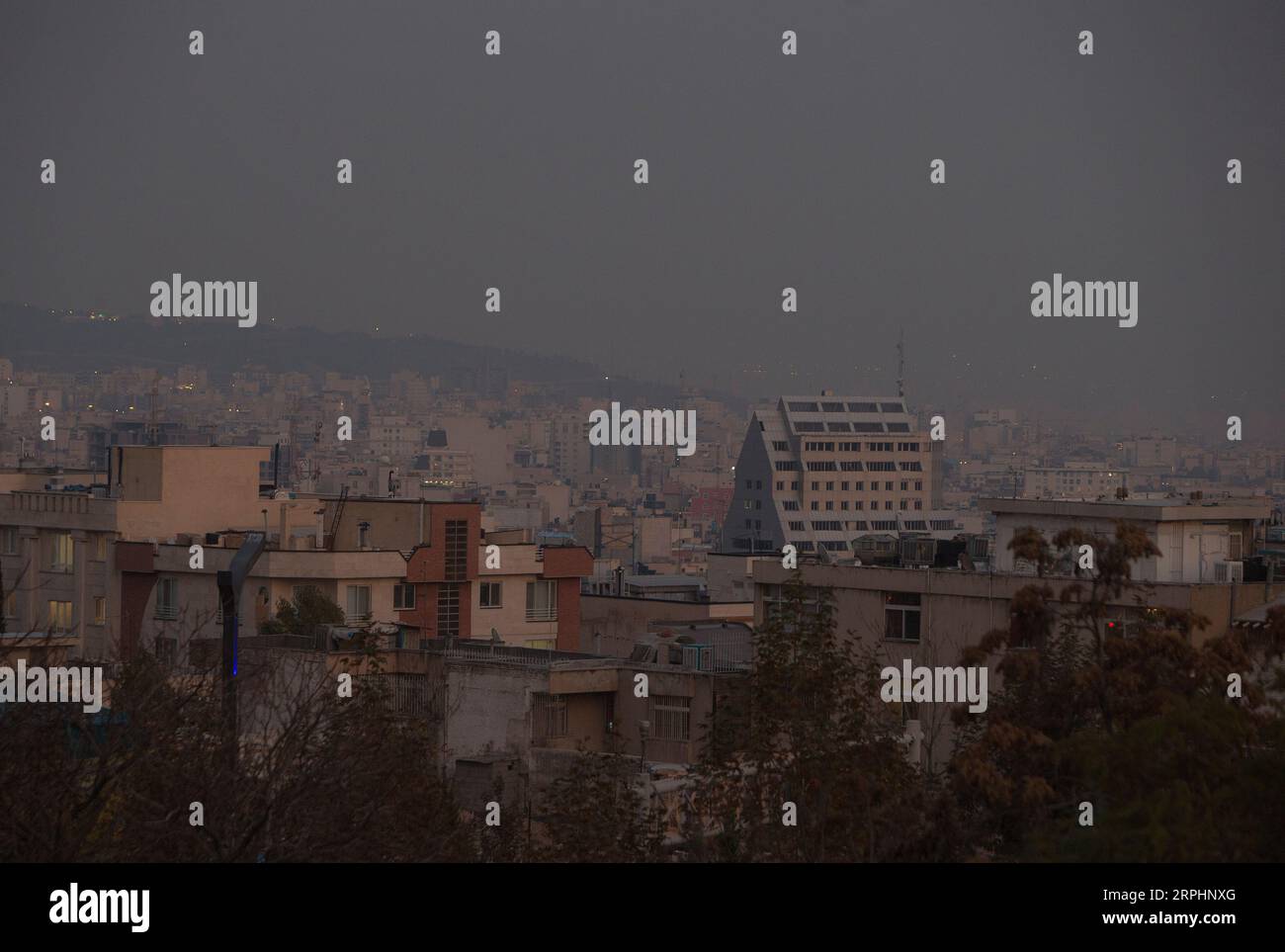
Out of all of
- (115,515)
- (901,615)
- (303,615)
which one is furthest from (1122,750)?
(115,515)

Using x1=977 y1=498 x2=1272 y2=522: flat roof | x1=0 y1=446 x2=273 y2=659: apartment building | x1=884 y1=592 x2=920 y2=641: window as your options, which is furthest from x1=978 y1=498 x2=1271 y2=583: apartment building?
x1=0 y1=446 x2=273 y2=659: apartment building

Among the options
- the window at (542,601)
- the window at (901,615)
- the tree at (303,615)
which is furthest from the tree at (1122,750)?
the window at (542,601)

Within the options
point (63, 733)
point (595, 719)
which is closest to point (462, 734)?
point (595, 719)

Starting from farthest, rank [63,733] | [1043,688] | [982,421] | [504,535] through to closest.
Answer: [982,421]
[504,535]
[1043,688]
[63,733]

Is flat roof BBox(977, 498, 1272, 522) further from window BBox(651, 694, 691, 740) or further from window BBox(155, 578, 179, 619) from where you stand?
window BBox(155, 578, 179, 619)

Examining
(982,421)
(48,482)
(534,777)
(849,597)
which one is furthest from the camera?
(982,421)

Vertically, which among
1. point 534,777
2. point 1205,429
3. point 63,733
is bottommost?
point 534,777

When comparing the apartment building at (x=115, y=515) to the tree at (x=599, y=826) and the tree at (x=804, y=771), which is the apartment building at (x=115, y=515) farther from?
the tree at (x=599, y=826)
